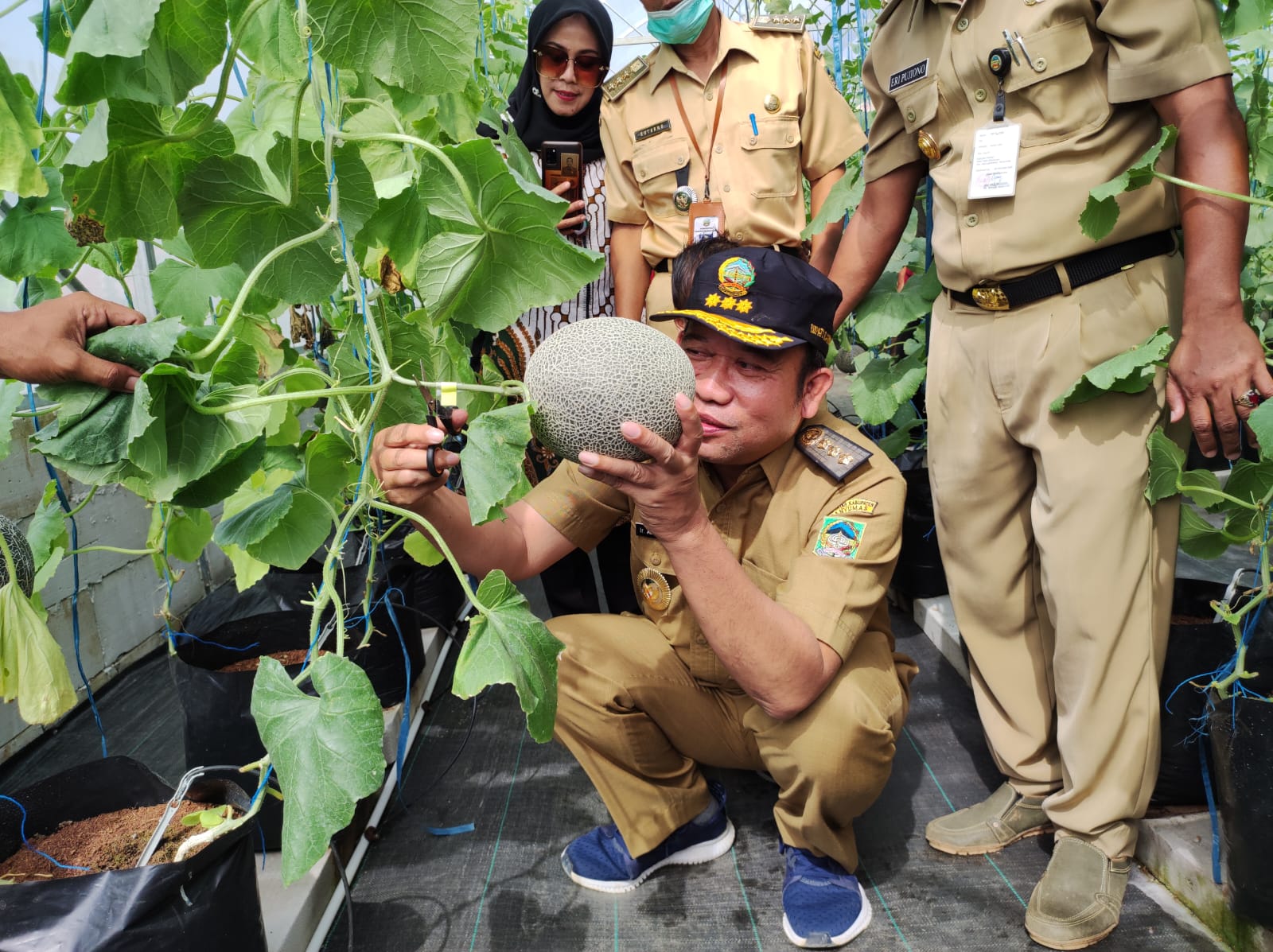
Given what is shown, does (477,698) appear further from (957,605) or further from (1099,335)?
(1099,335)

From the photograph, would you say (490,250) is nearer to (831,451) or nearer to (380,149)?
(380,149)

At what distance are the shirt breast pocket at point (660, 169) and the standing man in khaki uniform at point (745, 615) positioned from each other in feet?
2.22

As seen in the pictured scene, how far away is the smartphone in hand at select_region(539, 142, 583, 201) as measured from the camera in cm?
239

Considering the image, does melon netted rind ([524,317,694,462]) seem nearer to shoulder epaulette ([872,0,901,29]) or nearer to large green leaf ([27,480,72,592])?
large green leaf ([27,480,72,592])

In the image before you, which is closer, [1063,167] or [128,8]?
[128,8]

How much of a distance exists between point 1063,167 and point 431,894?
1726 mm

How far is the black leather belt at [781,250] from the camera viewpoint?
2262 millimetres

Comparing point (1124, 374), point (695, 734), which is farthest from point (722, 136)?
point (695, 734)

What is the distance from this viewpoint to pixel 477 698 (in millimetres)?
2467

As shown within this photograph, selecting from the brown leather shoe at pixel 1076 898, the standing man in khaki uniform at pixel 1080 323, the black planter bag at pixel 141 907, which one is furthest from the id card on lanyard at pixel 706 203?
the black planter bag at pixel 141 907

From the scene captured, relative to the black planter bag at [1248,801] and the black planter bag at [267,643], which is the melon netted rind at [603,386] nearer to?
the black planter bag at [267,643]

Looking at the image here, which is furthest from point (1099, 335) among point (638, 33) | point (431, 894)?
point (638, 33)

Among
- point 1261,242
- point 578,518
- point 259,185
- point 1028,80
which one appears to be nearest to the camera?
point 259,185

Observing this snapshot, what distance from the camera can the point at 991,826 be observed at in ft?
5.82
